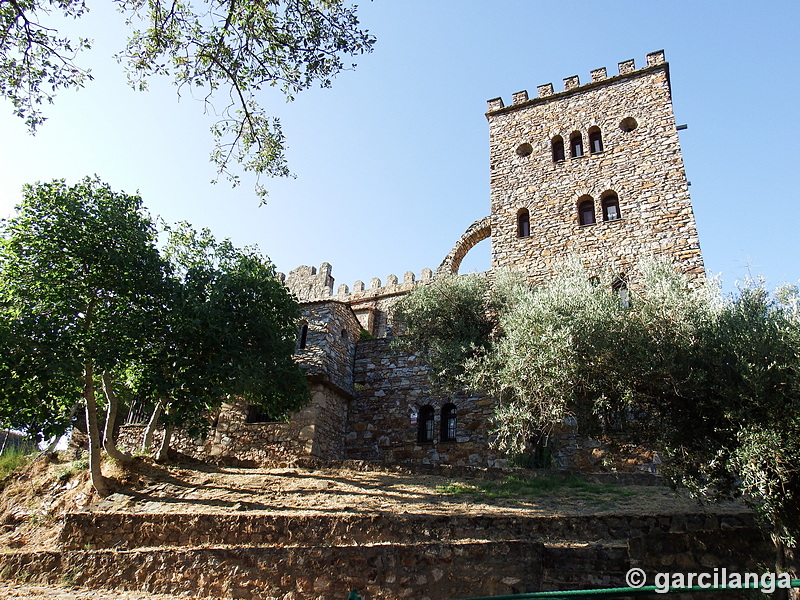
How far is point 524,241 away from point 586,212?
2178 millimetres

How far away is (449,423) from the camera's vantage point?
50.0ft

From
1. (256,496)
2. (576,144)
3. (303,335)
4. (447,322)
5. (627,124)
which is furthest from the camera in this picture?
(576,144)

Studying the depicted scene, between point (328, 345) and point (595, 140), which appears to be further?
point (595, 140)

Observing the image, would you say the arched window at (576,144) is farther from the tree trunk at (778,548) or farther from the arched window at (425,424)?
the tree trunk at (778,548)

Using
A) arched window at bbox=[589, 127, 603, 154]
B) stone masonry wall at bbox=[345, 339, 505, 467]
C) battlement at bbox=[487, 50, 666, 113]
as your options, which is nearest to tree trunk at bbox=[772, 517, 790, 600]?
stone masonry wall at bbox=[345, 339, 505, 467]

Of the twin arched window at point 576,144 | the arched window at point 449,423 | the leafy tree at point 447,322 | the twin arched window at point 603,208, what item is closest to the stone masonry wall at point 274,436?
the leafy tree at point 447,322

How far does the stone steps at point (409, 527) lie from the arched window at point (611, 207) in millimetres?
10830

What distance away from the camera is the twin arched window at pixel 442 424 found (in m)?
15.1

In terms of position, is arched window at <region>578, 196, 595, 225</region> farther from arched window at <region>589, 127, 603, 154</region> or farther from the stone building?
arched window at <region>589, 127, 603, 154</region>

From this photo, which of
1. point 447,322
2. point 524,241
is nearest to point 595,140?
point 524,241

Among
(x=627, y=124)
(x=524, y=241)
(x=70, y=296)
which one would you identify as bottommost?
(x=70, y=296)

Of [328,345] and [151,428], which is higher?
[328,345]

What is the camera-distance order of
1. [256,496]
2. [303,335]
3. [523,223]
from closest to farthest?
[256,496], [303,335], [523,223]

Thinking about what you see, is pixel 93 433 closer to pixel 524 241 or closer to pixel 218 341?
pixel 218 341
